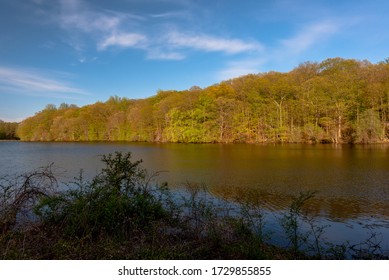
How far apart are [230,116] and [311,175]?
42.3 metres

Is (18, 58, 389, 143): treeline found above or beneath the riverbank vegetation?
above

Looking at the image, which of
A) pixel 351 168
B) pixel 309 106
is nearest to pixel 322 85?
pixel 309 106

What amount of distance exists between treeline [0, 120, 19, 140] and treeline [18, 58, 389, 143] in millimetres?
18662

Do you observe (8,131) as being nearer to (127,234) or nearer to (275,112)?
(275,112)

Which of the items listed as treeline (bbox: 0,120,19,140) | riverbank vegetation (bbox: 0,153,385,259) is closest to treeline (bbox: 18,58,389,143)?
treeline (bbox: 0,120,19,140)

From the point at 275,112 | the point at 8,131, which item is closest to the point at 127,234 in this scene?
the point at 275,112

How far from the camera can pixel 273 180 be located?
15.5 meters

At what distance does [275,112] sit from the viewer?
181ft

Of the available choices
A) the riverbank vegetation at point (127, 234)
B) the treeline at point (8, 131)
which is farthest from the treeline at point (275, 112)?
the riverbank vegetation at point (127, 234)

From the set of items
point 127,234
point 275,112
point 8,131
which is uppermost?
point 275,112

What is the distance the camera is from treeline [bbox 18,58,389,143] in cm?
4609

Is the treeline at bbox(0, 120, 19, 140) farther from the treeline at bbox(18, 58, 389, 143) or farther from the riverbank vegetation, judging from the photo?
the riverbank vegetation

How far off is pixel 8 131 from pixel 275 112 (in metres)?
81.2

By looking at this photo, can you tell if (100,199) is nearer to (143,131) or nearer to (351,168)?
(351,168)
